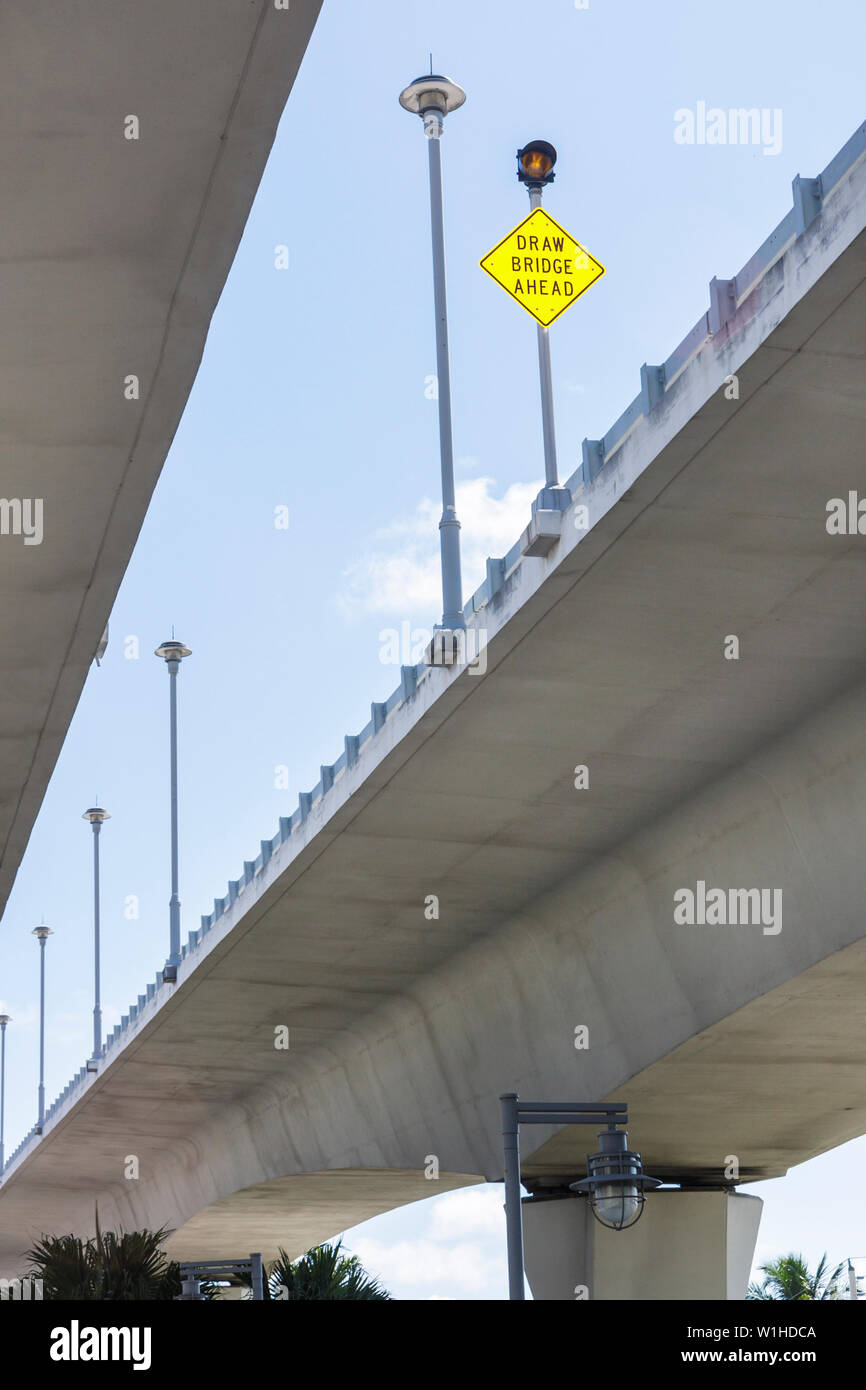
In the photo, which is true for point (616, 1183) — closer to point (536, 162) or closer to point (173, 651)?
point (536, 162)

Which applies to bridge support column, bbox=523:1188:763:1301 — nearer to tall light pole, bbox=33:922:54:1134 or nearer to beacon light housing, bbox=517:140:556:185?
beacon light housing, bbox=517:140:556:185

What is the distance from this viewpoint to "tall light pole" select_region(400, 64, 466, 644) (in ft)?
71.5

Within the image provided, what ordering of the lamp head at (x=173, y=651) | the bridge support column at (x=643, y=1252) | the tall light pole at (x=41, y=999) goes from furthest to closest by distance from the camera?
the tall light pole at (x=41, y=999) → the lamp head at (x=173, y=651) → the bridge support column at (x=643, y=1252)

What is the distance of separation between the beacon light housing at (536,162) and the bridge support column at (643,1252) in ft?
53.7

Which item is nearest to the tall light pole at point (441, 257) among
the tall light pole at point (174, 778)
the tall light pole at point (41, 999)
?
the tall light pole at point (174, 778)

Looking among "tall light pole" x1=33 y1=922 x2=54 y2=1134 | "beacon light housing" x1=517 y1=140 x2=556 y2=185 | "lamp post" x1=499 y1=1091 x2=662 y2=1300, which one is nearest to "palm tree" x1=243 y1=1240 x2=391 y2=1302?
"lamp post" x1=499 y1=1091 x2=662 y2=1300

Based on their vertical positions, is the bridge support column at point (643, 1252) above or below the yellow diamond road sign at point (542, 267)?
below

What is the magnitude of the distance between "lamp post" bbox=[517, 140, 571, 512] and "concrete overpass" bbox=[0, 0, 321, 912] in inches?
219

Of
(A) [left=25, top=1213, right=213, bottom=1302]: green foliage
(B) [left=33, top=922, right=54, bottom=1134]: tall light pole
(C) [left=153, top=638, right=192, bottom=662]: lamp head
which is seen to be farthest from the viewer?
(B) [left=33, top=922, right=54, bottom=1134]: tall light pole

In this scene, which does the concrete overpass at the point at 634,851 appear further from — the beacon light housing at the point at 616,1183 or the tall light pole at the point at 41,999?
the tall light pole at the point at 41,999

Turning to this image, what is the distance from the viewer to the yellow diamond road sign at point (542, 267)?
19875 mm

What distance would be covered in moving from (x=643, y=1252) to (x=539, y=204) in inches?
659

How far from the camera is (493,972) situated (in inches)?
1117
